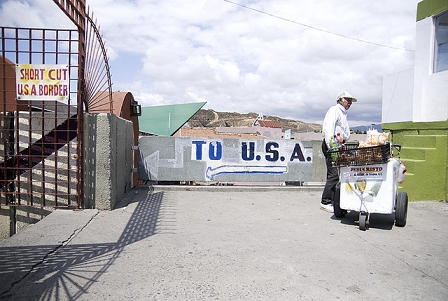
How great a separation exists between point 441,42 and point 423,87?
1137 millimetres

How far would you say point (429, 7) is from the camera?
8.45m

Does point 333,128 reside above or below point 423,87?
below

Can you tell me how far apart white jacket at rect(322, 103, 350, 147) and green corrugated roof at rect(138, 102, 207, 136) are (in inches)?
637

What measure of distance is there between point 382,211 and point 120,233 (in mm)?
3895

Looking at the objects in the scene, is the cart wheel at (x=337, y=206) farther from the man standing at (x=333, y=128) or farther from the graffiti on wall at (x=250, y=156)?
the graffiti on wall at (x=250, y=156)

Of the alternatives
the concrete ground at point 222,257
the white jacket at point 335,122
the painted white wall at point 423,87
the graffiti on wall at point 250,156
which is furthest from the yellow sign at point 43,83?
the painted white wall at point 423,87

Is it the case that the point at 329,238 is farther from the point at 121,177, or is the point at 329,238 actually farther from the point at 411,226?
the point at 121,177

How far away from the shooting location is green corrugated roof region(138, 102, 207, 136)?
21.9 metres

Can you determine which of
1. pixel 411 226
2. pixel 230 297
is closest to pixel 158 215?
pixel 230 297

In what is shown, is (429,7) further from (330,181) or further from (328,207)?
(328,207)

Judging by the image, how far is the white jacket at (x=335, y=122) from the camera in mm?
5945

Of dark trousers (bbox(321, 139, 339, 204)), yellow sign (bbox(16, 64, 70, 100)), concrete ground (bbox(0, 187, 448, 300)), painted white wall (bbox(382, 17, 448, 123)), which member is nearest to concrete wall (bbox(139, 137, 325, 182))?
concrete ground (bbox(0, 187, 448, 300))

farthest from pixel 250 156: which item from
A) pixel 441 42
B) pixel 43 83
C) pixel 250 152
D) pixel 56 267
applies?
pixel 56 267

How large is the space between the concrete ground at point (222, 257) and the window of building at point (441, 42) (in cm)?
410
